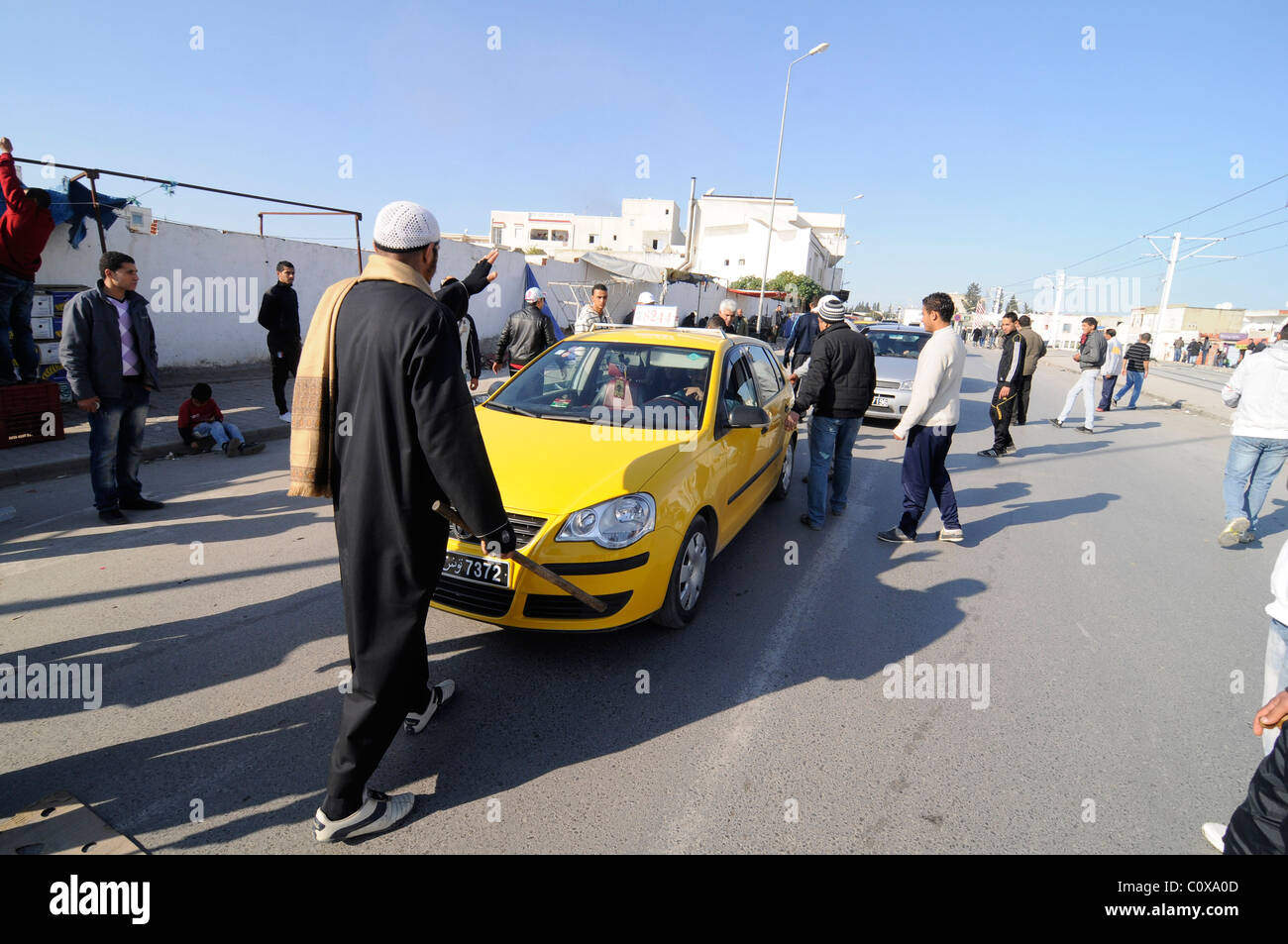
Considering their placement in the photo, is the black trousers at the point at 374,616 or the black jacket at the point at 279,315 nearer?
the black trousers at the point at 374,616

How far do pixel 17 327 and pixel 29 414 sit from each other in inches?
50.3

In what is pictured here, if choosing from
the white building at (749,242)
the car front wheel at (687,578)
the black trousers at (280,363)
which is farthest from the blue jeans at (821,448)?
the white building at (749,242)

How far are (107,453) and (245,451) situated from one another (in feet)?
8.07

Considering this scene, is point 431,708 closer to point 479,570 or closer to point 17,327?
point 479,570

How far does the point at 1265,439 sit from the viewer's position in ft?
19.0

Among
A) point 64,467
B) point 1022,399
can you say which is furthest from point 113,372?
point 1022,399

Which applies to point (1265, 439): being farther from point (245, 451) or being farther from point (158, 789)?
point (245, 451)

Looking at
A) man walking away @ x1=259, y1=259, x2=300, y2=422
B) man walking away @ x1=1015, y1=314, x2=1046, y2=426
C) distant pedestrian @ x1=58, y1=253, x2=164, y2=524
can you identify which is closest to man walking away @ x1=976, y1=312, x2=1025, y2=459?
man walking away @ x1=1015, y1=314, x2=1046, y2=426

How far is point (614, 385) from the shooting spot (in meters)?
4.62

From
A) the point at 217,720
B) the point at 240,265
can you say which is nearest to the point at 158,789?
the point at 217,720

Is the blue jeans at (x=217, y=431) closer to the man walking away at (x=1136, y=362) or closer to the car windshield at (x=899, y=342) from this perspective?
the car windshield at (x=899, y=342)

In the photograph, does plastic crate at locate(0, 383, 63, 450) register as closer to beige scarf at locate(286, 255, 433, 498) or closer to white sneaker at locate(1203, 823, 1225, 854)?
beige scarf at locate(286, 255, 433, 498)

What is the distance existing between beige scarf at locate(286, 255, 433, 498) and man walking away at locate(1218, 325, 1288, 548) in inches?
263

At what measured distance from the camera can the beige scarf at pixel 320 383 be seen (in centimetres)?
222
